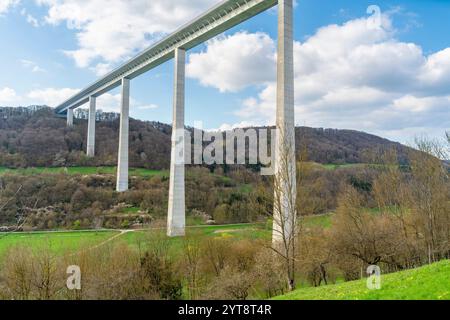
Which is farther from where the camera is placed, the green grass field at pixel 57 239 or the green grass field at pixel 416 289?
the green grass field at pixel 57 239

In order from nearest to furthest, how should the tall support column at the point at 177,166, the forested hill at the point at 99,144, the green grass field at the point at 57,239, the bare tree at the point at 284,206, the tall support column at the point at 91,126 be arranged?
1. the bare tree at the point at 284,206
2. the green grass field at the point at 57,239
3. the tall support column at the point at 177,166
4. the forested hill at the point at 99,144
5. the tall support column at the point at 91,126

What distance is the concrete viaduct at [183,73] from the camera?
14.9 meters

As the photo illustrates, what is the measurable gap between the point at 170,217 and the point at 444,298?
18.1 metres

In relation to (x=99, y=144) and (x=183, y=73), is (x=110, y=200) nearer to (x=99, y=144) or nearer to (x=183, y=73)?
(x=183, y=73)

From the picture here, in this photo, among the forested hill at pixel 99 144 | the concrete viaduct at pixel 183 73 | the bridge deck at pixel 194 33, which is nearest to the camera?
the concrete viaduct at pixel 183 73

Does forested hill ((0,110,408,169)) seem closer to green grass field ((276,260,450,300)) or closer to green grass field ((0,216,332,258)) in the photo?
green grass field ((0,216,332,258))

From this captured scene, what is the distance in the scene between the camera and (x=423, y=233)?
715 inches

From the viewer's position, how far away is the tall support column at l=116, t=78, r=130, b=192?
32.2 m

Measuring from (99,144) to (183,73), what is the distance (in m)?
31.9

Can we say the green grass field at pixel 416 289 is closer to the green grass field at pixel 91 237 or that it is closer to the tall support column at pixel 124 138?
the green grass field at pixel 91 237

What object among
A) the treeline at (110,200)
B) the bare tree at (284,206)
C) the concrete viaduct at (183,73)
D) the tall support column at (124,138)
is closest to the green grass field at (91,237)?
the concrete viaduct at (183,73)

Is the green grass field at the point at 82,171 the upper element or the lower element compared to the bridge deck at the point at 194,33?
lower
